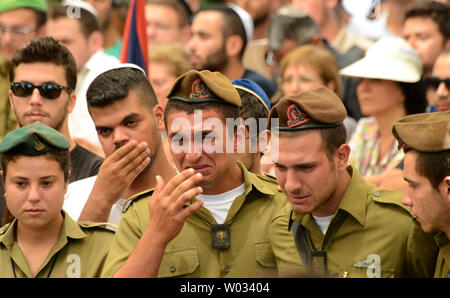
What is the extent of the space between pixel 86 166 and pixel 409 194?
9.18 ft

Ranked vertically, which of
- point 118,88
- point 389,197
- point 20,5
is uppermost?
point 20,5

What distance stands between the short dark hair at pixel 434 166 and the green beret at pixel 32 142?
2084 millimetres

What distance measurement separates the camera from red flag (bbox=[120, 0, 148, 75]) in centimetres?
826

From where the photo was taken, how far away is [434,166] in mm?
4570

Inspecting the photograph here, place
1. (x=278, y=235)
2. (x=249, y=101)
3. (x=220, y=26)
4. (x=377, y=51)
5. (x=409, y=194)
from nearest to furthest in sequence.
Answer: (x=409, y=194), (x=278, y=235), (x=249, y=101), (x=377, y=51), (x=220, y=26)

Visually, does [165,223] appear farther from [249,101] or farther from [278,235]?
[249,101]

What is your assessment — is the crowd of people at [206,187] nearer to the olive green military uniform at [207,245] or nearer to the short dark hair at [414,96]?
the olive green military uniform at [207,245]

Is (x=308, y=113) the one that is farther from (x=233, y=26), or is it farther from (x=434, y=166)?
(x=233, y=26)

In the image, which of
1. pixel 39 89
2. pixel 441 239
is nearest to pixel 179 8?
pixel 39 89

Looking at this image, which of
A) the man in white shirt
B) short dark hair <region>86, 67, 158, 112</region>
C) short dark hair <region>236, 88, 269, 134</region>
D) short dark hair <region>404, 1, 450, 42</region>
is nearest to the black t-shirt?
short dark hair <region>86, 67, 158, 112</region>

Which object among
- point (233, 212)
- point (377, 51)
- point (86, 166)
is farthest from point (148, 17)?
point (233, 212)

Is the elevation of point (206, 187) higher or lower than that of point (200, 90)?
lower

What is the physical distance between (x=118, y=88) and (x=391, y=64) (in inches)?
108

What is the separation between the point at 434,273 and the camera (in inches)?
190
